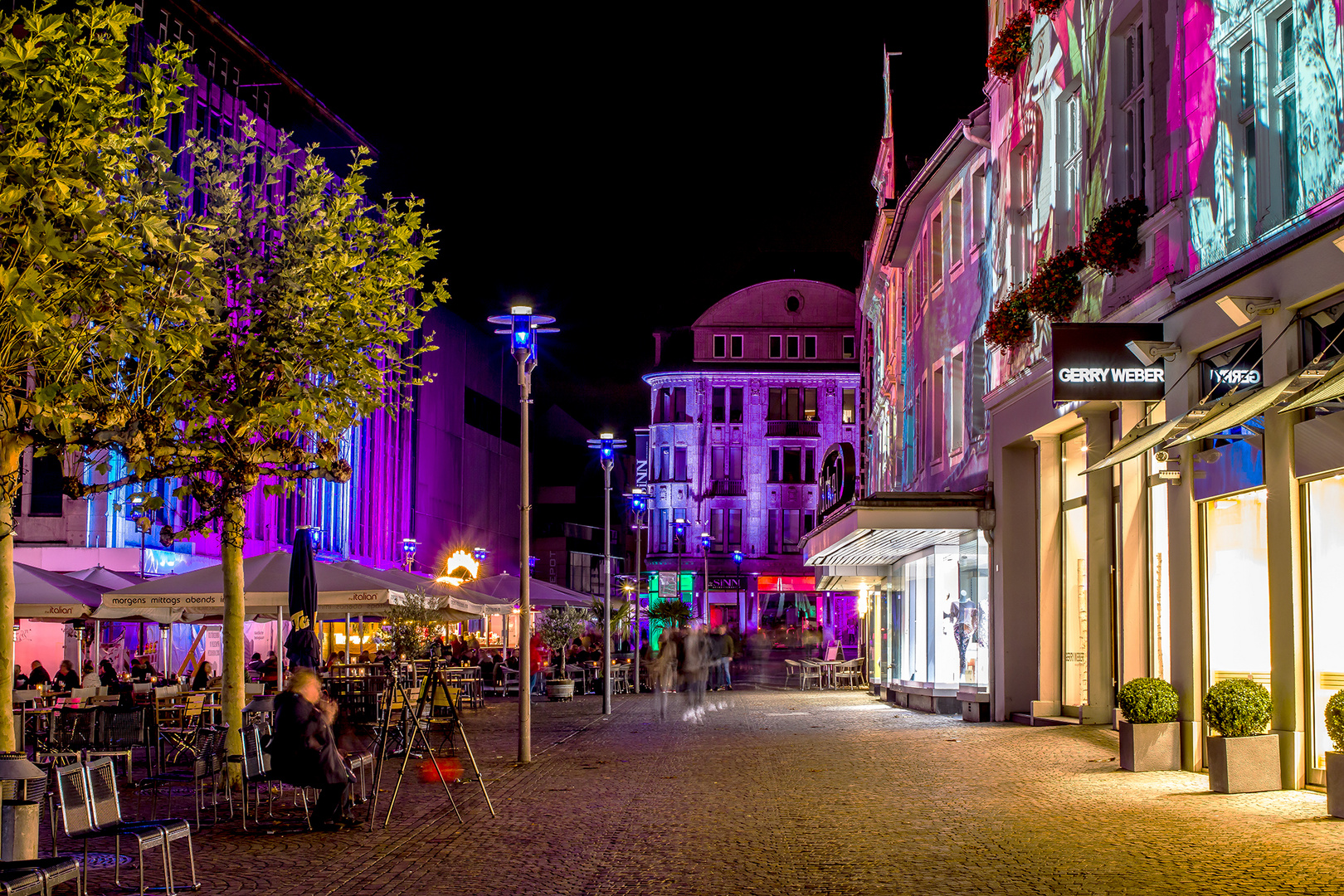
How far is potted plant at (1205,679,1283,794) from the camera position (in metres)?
12.7

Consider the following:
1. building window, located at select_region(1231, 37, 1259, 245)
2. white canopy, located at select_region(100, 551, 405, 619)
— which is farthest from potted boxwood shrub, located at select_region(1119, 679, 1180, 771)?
white canopy, located at select_region(100, 551, 405, 619)

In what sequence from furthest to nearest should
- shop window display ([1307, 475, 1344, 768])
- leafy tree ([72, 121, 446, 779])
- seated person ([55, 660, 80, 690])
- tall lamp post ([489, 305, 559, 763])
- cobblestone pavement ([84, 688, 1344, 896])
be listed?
seated person ([55, 660, 80, 690])
tall lamp post ([489, 305, 559, 763])
leafy tree ([72, 121, 446, 779])
shop window display ([1307, 475, 1344, 768])
cobblestone pavement ([84, 688, 1344, 896])

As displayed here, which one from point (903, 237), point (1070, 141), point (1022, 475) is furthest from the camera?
point (903, 237)

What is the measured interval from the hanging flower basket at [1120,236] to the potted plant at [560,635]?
2154 cm

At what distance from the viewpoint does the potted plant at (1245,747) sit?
12.7 m

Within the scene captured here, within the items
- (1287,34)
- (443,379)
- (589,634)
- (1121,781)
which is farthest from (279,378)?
(443,379)

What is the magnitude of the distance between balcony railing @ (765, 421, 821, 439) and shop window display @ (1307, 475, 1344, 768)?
67.3m

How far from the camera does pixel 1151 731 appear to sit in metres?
14.8

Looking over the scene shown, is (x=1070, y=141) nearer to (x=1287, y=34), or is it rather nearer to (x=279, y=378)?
(x=1287, y=34)

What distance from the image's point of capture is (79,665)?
121 ft

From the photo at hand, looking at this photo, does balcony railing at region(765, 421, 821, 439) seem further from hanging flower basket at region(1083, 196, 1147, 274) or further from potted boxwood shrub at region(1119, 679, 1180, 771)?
potted boxwood shrub at region(1119, 679, 1180, 771)

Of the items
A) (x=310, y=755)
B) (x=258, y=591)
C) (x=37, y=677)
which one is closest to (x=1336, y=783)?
(x=310, y=755)

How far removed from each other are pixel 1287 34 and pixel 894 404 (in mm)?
23723

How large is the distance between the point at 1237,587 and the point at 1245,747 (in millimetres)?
2142
